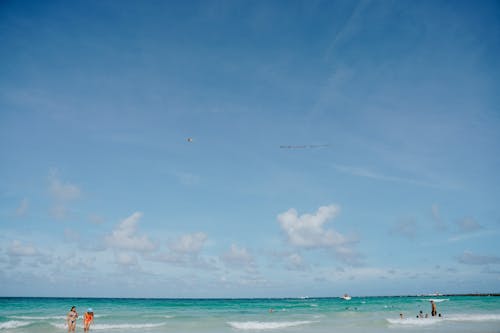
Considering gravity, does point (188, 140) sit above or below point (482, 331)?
above

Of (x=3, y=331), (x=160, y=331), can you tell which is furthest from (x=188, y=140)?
(x=3, y=331)

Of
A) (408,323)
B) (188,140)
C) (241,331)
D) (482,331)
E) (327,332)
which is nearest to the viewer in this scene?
(188,140)

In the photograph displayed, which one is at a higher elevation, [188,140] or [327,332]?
[188,140]

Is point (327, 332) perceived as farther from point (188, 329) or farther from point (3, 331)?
point (3, 331)

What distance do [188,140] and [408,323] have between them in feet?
79.7

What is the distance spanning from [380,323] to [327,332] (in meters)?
8.18

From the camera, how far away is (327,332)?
2553 cm

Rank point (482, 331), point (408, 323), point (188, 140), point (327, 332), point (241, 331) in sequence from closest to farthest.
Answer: point (188, 140) → point (482, 331) → point (327, 332) → point (241, 331) → point (408, 323)

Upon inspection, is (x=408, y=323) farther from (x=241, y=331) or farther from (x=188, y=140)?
(x=188, y=140)

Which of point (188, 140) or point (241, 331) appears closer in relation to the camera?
point (188, 140)

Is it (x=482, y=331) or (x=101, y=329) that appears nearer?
(x=482, y=331)

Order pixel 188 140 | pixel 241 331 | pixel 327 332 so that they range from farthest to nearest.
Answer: pixel 241 331 < pixel 327 332 < pixel 188 140

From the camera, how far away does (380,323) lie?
3128cm

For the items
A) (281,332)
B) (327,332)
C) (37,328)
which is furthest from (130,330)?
(327,332)
